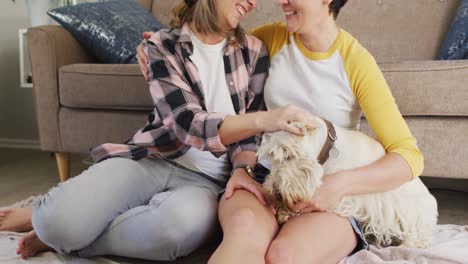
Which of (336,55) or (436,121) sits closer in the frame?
(336,55)

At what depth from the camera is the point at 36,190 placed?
7.52ft

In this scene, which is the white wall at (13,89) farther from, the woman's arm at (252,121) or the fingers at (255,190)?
the fingers at (255,190)

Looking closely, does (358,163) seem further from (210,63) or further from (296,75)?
A: (210,63)

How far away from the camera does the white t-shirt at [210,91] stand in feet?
4.75

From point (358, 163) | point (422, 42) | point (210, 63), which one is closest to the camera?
point (358, 163)

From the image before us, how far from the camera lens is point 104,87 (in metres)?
2.15

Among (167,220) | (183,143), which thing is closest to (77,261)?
(167,220)

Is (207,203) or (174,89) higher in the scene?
(174,89)

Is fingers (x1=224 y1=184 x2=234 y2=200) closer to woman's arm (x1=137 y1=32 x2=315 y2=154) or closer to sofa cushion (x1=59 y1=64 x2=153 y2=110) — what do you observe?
woman's arm (x1=137 y1=32 x2=315 y2=154)

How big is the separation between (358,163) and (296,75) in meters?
0.34

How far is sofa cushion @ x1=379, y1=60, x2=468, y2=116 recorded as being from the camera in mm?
1730

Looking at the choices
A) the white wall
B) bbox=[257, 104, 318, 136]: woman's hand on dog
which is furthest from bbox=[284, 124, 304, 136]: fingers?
the white wall

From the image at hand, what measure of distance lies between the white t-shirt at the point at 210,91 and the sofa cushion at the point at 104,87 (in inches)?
26.9

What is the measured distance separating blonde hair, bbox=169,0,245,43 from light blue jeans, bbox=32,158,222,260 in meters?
0.47
